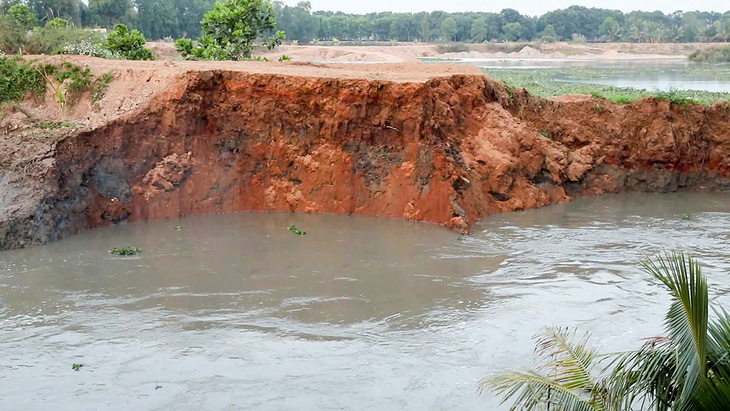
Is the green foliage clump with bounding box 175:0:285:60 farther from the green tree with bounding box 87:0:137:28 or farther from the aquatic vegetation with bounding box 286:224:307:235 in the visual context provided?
the green tree with bounding box 87:0:137:28

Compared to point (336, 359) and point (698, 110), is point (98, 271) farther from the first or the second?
point (698, 110)

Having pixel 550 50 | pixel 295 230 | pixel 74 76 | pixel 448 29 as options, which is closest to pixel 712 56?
pixel 550 50

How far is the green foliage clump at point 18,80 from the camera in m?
14.1

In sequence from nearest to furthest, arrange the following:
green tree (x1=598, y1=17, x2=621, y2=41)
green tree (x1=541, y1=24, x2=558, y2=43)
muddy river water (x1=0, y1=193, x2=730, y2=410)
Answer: muddy river water (x1=0, y1=193, x2=730, y2=410) < green tree (x1=541, y1=24, x2=558, y2=43) < green tree (x1=598, y1=17, x2=621, y2=41)

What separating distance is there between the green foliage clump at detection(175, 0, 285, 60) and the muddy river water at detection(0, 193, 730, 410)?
8927 mm

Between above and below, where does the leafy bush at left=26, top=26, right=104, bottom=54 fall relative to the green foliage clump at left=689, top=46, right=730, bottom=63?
above

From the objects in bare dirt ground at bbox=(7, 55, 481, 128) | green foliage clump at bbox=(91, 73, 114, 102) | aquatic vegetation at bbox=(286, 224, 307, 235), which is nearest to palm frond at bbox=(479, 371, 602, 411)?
aquatic vegetation at bbox=(286, 224, 307, 235)

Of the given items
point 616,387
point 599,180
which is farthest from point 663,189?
point 616,387

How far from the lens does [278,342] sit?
8180 millimetres

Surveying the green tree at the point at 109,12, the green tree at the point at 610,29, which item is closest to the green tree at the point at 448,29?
the green tree at the point at 610,29

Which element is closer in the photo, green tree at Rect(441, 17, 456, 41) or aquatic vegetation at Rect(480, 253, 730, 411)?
aquatic vegetation at Rect(480, 253, 730, 411)

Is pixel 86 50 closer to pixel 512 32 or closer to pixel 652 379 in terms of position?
pixel 652 379

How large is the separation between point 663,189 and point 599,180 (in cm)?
138

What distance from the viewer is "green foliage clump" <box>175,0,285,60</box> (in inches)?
826
